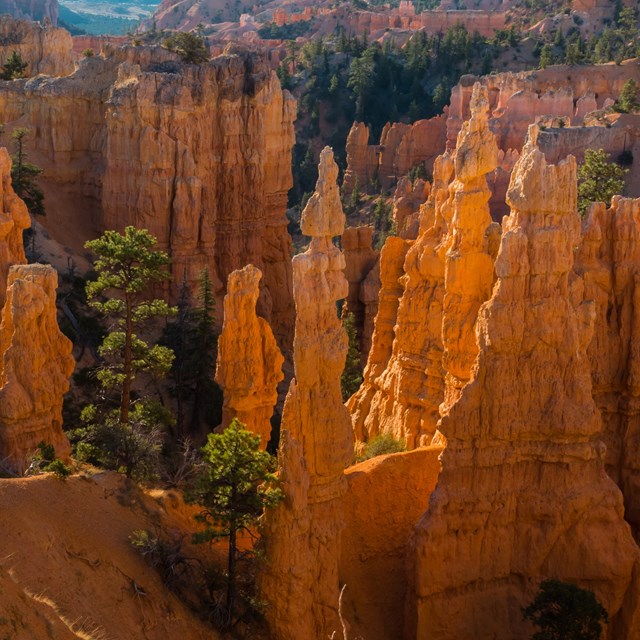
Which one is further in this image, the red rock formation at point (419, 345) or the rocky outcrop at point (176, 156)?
the rocky outcrop at point (176, 156)

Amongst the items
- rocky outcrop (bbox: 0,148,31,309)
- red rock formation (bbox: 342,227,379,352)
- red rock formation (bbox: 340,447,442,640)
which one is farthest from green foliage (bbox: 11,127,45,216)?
red rock formation (bbox: 340,447,442,640)

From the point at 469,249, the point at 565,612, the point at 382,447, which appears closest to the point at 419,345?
the point at 382,447

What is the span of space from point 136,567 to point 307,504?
11.3 feet

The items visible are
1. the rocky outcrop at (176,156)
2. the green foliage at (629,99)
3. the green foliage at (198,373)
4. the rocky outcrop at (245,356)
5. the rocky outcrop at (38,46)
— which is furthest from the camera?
the green foliage at (629,99)

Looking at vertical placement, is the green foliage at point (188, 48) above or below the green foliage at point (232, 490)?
above

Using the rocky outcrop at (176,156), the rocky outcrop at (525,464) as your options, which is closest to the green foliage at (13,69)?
the rocky outcrop at (176,156)

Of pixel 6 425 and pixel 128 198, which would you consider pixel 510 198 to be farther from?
pixel 128 198

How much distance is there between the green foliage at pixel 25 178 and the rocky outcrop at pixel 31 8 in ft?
353

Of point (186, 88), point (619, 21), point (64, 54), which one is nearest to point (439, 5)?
point (619, 21)

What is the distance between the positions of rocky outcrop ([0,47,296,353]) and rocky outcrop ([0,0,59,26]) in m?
105

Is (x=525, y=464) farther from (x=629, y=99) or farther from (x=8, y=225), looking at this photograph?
(x=629, y=99)

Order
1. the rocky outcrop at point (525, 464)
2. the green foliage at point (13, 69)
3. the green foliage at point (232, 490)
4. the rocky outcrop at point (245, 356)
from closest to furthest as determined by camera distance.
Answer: the green foliage at point (232, 490), the rocky outcrop at point (525, 464), the rocky outcrop at point (245, 356), the green foliage at point (13, 69)

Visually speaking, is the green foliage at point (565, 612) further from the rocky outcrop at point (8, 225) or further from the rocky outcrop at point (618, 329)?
the rocky outcrop at point (8, 225)

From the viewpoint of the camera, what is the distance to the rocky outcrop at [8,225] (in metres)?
31.9
